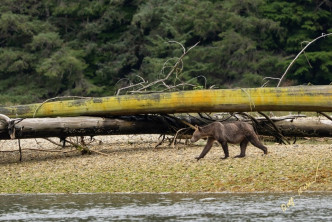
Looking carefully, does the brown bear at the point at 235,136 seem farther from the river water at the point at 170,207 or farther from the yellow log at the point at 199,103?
the river water at the point at 170,207

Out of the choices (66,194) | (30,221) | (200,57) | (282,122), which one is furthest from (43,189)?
(200,57)

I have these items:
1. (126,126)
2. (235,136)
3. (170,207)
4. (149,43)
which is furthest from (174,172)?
(149,43)

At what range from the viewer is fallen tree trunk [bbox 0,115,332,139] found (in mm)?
15984

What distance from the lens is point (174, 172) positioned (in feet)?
46.9

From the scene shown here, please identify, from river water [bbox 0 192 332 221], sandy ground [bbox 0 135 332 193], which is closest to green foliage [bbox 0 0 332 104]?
sandy ground [bbox 0 135 332 193]

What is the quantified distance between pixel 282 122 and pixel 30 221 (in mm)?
8473

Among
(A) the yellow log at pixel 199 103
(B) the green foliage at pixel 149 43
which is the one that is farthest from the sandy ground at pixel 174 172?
(B) the green foliage at pixel 149 43

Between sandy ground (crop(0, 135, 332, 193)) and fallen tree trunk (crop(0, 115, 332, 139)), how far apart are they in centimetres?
51

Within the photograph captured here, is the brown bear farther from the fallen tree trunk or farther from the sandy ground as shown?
the fallen tree trunk

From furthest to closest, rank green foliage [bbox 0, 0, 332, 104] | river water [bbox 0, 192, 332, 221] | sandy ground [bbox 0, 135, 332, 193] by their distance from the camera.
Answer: green foliage [bbox 0, 0, 332, 104] → sandy ground [bbox 0, 135, 332, 193] → river water [bbox 0, 192, 332, 221]

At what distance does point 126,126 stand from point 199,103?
1.99 metres

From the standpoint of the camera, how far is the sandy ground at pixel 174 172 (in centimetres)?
1336

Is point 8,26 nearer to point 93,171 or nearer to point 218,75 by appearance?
point 218,75

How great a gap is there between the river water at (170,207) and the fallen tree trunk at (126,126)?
2.80 m
